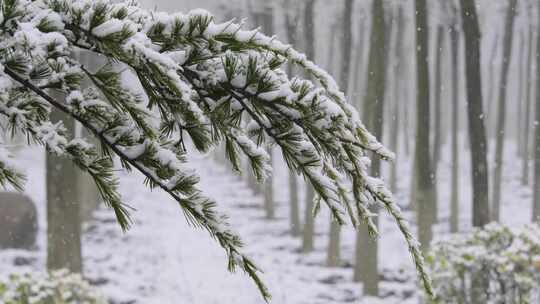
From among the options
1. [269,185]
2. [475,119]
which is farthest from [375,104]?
[269,185]

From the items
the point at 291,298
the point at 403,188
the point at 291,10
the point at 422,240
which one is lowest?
the point at 291,298

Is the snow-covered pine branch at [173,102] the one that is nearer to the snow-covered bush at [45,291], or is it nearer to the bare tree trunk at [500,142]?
the snow-covered bush at [45,291]

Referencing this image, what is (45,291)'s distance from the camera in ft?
24.0

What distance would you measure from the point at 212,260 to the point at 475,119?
6585 mm

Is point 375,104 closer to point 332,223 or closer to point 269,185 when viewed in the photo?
point 332,223

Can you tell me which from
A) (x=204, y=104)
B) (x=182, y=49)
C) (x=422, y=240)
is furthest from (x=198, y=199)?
(x=422, y=240)

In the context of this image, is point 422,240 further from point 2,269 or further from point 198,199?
point 198,199

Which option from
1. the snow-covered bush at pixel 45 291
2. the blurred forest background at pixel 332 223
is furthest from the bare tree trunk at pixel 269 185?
the snow-covered bush at pixel 45 291

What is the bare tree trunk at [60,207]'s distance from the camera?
31.8 feet

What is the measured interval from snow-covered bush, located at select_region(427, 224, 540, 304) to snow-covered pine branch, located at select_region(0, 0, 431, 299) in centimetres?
496

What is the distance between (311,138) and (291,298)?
8550 millimetres

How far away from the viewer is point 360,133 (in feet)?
7.91

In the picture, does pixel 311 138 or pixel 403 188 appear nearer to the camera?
pixel 311 138

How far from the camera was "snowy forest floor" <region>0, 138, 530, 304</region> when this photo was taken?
1084 centimetres
